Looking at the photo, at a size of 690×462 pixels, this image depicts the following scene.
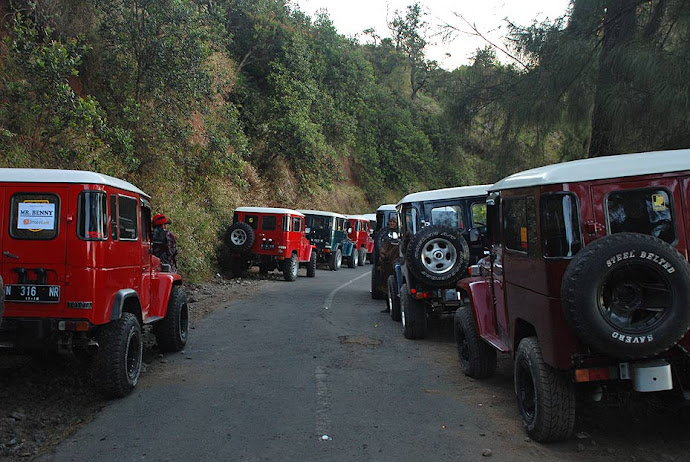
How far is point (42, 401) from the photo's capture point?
6.18 meters

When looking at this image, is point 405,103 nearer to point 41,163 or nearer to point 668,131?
point 41,163

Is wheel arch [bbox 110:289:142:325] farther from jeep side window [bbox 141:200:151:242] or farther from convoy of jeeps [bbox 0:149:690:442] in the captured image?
jeep side window [bbox 141:200:151:242]

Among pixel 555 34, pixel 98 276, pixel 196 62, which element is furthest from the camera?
pixel 196 62

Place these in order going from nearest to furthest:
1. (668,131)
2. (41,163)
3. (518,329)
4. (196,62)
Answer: (518,329)
(668,131)
(41,163)
(196,62)

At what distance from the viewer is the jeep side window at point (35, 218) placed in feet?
19.3

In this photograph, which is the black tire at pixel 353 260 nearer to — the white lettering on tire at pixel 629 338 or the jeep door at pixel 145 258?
the jeep door at pixel 145 258

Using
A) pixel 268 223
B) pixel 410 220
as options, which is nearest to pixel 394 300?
pixel 410 220

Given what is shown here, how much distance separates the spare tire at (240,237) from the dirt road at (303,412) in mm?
9504

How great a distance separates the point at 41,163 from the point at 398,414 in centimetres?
1108

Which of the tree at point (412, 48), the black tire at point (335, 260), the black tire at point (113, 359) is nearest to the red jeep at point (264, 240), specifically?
the black tire at point (335, 260)

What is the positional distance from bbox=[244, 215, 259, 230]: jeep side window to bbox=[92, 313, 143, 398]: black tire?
1288 cm

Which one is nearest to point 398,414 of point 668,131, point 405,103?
point 668,131

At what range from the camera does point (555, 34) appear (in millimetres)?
10227

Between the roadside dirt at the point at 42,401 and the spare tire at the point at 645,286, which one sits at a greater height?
the spare tire at the point at 645,286
